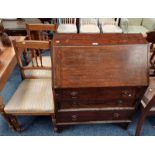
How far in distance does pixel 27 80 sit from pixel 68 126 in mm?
668

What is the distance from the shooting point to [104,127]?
68.8 inches

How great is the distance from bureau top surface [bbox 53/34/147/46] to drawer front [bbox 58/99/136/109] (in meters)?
0.50

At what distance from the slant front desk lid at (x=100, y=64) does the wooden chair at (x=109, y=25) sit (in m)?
1.64

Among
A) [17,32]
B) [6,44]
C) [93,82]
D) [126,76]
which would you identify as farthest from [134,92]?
[17,32]

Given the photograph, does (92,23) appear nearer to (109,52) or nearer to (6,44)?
(6,44)

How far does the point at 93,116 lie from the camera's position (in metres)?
1.55

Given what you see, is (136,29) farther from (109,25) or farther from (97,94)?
(97,94)

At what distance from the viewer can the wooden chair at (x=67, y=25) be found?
2746 millimetres

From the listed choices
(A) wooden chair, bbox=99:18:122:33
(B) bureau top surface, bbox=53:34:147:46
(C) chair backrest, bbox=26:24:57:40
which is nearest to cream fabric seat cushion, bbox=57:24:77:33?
(A) wooden chair, bbox=99:18:122:33

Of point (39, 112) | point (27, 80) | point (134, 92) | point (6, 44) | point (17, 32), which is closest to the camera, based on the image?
point (134, 92)

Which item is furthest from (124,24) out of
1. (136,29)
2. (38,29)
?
(38,29)

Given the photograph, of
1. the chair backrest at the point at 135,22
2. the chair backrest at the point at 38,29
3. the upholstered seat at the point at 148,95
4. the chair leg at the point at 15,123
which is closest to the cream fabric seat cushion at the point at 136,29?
the chair backrest at the point at 135,22

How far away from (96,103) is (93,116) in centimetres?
19

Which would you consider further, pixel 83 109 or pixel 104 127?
pixel 104 127
